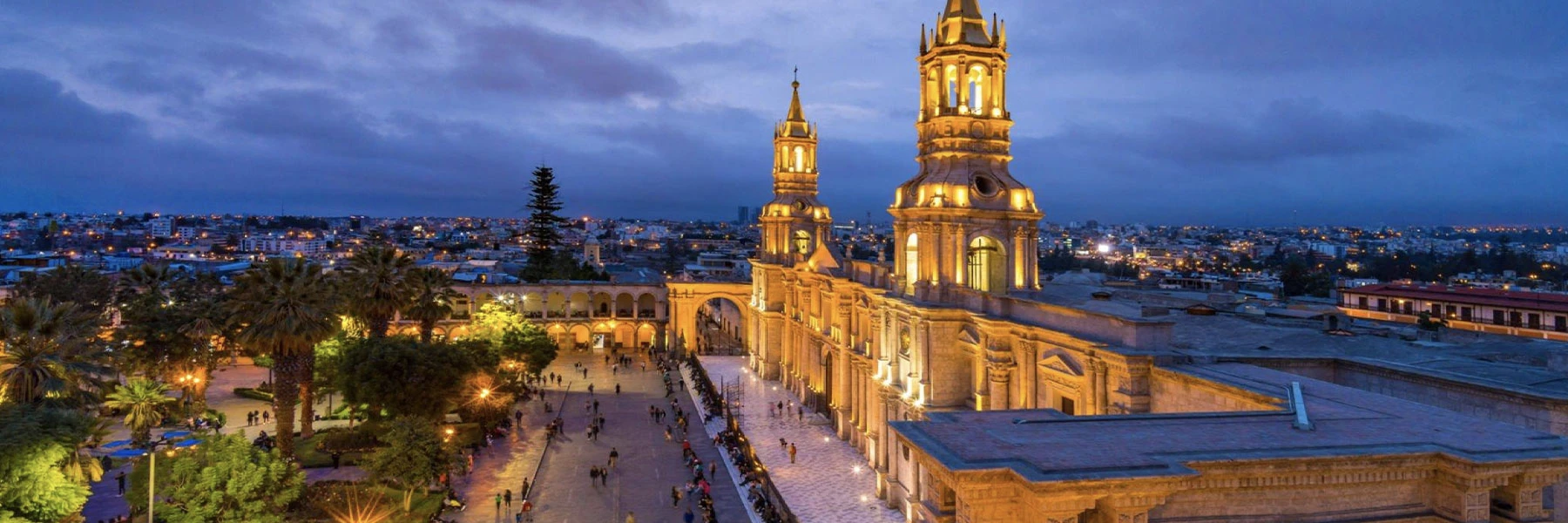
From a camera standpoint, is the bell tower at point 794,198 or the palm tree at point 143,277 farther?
the bell tower at point 794,198

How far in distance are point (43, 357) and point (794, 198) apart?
31.8 meters

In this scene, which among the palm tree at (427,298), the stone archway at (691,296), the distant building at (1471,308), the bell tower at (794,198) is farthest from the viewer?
the stone archway at (691,296)

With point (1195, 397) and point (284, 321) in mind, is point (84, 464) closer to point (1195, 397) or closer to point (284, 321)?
point (284, 321)

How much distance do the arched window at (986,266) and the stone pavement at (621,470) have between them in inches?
381

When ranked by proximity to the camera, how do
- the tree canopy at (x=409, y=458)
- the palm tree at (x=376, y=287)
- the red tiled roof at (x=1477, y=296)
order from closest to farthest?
the tree canopy at (x=409, y=458), the palm tree at (x=376, y=287), the red tiled roof at (x=1477, y=296)

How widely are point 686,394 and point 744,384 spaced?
3410 mm

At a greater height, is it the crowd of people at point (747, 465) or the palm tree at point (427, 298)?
Answer: the palm tree at point (427, 298)

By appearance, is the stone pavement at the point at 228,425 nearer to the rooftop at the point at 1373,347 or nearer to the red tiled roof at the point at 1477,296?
the rooftop at the point at 1373,347

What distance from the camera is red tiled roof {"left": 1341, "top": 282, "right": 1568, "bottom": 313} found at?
31.6 metres

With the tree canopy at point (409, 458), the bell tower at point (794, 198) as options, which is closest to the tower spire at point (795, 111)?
the bell tower at point (794, 198)

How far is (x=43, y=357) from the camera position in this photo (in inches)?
726

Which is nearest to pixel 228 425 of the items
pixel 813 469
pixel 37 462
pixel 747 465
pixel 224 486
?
pixel 224 486

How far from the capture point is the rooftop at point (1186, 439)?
28.0ft

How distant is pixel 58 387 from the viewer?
18.4 meters
